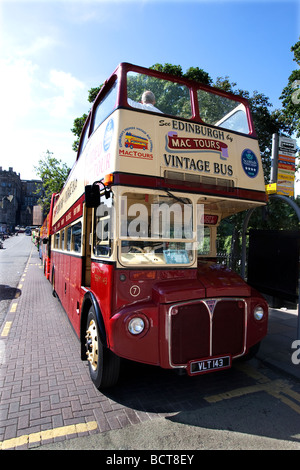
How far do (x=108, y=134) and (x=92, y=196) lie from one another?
31.1 inches

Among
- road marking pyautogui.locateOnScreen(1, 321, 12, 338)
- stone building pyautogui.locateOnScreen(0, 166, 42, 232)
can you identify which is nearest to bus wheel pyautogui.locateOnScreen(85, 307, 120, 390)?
road marking pyautogui.locateOnScreen(1, 321, 12, 338)

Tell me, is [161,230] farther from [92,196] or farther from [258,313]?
[258,313]

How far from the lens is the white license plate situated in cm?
318

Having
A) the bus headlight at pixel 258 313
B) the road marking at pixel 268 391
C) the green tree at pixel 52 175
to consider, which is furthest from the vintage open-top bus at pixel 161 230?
the green tree at pixel 52 175

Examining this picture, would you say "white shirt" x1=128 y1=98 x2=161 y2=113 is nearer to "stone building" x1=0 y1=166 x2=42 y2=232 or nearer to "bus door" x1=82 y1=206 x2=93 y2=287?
"bus door" x1=82 y1=206 x2=93 y2=287

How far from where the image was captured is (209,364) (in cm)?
327

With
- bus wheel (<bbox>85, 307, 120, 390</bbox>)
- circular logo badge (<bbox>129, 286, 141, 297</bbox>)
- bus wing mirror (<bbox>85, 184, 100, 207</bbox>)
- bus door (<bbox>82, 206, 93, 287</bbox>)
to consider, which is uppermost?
bus wing mirror (<bbox>85, 184, 100, 207</bbox>)

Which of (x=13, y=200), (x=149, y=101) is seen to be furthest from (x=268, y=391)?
(x=13, y=200)

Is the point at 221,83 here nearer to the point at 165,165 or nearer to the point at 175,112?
the point at 175,112

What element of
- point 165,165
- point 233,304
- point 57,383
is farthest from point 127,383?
point 165,165

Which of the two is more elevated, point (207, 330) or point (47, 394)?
point (207, 330)

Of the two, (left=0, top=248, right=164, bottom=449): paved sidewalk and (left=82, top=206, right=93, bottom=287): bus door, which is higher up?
(left=82, top=206, right=93, bottom=287): bus door

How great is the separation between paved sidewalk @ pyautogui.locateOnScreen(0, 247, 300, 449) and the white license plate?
0.44 meters

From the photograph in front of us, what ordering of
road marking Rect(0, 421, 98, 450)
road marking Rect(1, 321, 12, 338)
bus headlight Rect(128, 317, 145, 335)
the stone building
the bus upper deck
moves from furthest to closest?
the stone building, road marking Rect(1, 321, 12, 338), the bus upper deck, bus headlight Rect(128, 317, 145, 335), road marking Rect(0, 421, 98, 450)
